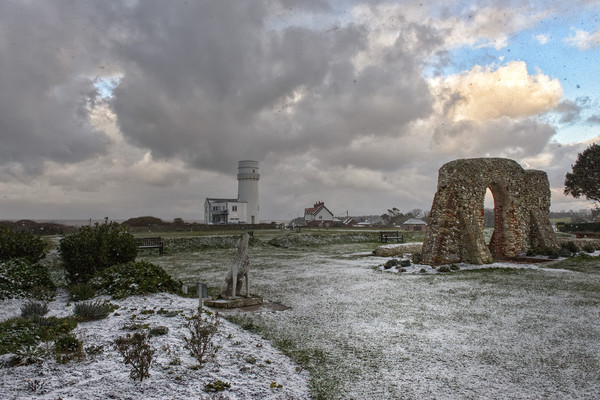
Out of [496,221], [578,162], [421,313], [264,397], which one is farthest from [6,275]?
[578,162]

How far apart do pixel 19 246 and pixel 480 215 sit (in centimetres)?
1852

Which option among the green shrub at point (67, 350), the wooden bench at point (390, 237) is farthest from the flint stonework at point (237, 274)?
the wooden bench at point (390, 237)

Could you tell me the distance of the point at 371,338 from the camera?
7.20 metres

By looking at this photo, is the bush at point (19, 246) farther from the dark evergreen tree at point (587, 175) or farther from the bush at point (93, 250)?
the dark evergreen tree at point (587, 175)

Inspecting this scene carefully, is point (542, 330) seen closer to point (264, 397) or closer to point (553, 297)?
point (553, 297)

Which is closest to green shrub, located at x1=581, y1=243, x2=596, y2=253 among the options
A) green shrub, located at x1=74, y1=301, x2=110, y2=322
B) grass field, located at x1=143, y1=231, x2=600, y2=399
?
grass field, located at x1=143, y1=231, x2=600, y2=399

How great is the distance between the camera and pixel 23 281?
1010cm

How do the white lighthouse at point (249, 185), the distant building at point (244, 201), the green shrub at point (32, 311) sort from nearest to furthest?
1. the green shrub at point (32, 311)
2. the distant building at point (244, 201)
3. the white lighthouse at point (249, 185)

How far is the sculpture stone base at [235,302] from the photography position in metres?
9.78

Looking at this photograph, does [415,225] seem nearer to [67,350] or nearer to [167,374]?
[167,374]

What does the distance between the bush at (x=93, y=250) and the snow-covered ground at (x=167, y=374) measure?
219 inches

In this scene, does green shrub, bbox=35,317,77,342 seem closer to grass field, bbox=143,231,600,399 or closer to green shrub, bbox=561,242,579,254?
grass field, bbox=143,231,600,399

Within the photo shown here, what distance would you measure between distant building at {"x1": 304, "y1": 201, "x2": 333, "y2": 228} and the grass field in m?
67.4

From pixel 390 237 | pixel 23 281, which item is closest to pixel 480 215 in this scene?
pixel 23 281
